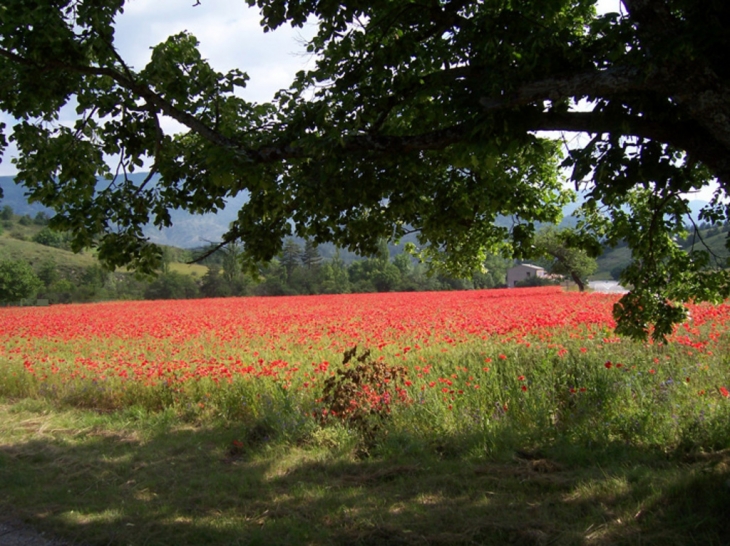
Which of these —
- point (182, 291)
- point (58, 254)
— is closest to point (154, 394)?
point (182, 291)

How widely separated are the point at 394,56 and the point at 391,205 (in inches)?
70.1

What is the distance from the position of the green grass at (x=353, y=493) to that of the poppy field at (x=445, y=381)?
43 cm

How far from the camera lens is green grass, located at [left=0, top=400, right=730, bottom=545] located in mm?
4082

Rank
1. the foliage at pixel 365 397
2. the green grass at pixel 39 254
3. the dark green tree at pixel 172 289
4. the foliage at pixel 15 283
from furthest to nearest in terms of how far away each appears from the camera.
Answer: the green grass at pixel 39 254, the dark green tree at pixel 172 289, the foliage at pixel 15 283, the foliage at pixel 365 397

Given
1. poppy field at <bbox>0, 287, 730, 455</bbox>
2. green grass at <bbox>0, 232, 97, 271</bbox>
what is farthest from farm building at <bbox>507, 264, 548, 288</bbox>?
poppy field at <bbox>0, 287, 730, 455</bbox>

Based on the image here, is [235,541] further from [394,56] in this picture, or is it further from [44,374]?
[44,374]

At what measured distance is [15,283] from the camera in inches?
2042

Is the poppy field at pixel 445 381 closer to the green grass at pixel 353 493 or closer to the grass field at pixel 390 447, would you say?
the grass field at pixel 390 447

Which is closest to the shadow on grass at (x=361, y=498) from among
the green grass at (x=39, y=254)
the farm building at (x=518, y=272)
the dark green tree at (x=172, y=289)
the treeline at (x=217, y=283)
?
the treeline at (x=217, y=283)

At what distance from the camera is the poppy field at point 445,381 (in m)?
6.06

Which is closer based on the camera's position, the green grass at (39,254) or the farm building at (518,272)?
the green grass at (39,254)

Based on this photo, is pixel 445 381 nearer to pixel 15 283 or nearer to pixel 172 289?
pixel 172 289

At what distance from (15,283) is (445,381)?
5672 centimetres

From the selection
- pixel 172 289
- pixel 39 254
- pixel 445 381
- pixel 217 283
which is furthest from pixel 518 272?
pixel 445 381
